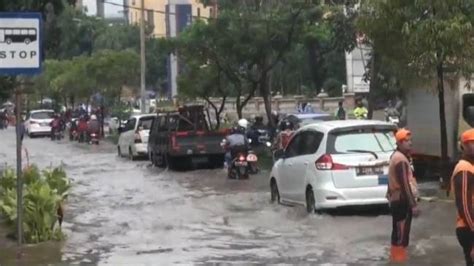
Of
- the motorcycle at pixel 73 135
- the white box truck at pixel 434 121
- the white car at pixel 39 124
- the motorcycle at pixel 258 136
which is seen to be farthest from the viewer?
the white car at pixel 39 124

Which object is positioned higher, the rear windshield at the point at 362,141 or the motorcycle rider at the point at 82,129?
the rear windshield at the point at 362,141

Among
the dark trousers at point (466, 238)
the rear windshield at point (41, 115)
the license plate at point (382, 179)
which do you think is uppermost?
the rear windshield at point (41, 115)

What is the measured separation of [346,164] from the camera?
671 inches

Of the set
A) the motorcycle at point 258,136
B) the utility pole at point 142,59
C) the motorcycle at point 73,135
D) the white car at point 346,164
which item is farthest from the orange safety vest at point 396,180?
the motorcycle at point 73,135

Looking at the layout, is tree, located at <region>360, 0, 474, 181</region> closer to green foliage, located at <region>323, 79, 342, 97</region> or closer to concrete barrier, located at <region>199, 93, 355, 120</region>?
concrete barrier, located at <region>199, 93, 355, 120</region>

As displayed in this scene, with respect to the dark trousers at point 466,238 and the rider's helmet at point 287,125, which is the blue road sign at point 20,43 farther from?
the rider's helmet at point 287,125

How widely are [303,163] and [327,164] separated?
0.91m

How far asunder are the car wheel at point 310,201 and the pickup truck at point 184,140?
12460mm

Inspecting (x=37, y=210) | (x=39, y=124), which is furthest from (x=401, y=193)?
(x=39, y=124)

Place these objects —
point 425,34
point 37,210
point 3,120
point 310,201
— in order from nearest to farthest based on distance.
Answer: point 37,210, point 310,201, point 425,34, point 3,120

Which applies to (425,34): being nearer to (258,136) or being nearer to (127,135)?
(258,136)

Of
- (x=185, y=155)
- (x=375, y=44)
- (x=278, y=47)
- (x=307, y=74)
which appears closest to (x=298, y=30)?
(x=278, y=47)

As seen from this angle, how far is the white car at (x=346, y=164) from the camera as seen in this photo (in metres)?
17.1

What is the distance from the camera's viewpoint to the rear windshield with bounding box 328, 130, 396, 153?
17.3 m
